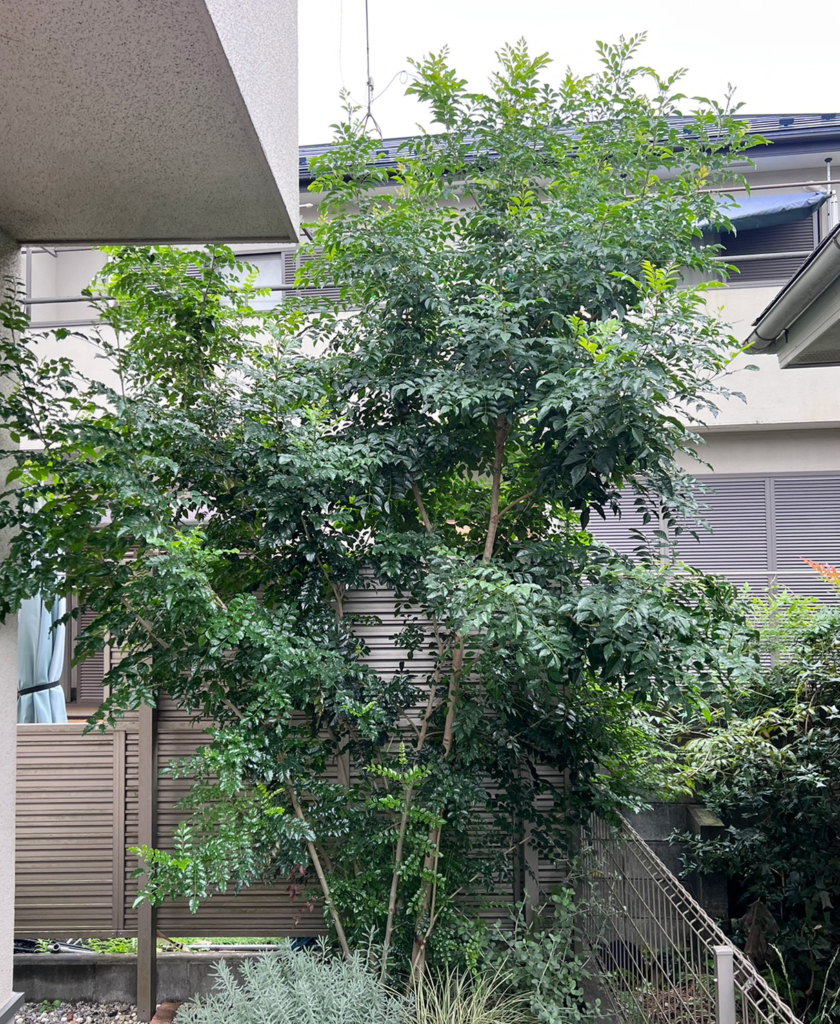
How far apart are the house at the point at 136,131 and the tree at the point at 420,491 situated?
1.52ft

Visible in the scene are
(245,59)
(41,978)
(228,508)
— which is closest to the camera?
(245,59)

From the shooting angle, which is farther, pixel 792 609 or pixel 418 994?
pixel 792 609

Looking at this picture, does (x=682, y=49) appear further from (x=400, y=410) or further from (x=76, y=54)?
(x=76, y=54)

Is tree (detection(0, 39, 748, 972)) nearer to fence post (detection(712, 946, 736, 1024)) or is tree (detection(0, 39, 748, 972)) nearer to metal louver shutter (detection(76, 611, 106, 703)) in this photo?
fence post (detection(712, 946, 736, 1024))

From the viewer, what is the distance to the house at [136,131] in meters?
2.03

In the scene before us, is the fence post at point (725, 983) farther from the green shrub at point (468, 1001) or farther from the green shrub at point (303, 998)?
the green shrub at point (303, 998)

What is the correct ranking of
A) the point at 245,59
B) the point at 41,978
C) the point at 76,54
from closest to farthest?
the point at 76,54
the point at 245,59
the point at 41,978

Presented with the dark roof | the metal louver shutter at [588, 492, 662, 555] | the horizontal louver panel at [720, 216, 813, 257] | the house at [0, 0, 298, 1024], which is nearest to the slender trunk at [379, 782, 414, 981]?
the house at [0, 0, 298, 1024]

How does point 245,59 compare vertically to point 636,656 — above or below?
above

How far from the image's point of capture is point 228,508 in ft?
12.5

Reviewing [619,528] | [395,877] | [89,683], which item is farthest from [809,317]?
[89,683]

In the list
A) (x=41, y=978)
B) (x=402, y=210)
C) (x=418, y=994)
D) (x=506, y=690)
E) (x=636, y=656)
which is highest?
(x=402, y=210)

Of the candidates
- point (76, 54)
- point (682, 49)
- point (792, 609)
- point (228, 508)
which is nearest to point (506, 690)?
point (228, 508)

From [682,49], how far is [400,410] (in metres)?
9.57
